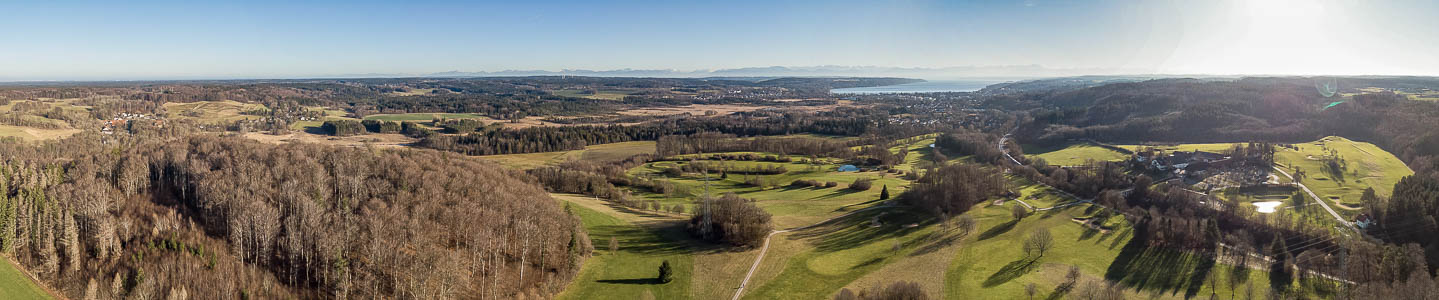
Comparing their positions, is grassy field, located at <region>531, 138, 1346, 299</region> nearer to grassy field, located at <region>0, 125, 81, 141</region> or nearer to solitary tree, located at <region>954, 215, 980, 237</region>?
solitary tree, located at <region>954, 215, 980, 237</region>

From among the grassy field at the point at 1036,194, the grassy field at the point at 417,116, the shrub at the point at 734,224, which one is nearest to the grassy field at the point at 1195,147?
the grassy field at the point at 1036,194

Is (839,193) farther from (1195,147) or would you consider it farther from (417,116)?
(417,116)

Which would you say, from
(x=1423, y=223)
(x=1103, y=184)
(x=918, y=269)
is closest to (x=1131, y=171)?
(x=1103, y=184)

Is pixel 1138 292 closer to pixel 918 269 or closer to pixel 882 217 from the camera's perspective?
pixel 918 269

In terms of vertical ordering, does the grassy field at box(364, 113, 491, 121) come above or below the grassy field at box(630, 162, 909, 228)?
above

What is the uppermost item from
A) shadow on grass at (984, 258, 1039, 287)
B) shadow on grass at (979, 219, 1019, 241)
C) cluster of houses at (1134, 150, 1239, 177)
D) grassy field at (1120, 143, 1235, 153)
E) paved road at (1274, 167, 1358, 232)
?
grassy field at (1120, 143, 1235, 153)

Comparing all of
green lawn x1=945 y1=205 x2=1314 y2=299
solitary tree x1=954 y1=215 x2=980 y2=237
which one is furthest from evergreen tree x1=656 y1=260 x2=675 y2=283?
solitary tree x1=954 y1=215 x2=980 y2=237
